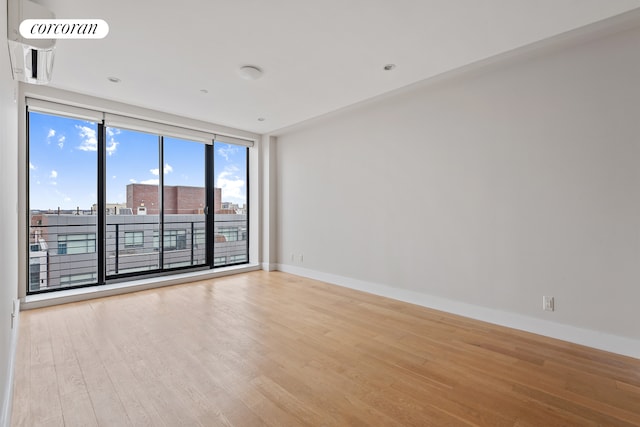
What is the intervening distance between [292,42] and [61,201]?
3.67 metres

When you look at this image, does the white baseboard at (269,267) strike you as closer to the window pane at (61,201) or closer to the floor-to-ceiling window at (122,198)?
the floor-to-ceiling window at (122,198)

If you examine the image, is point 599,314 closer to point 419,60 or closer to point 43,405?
point 419,60

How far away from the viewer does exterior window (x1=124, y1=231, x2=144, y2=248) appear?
4566mm

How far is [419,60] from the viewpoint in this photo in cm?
279

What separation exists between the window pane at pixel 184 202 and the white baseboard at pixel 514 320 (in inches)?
109

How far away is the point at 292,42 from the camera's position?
2.50 m

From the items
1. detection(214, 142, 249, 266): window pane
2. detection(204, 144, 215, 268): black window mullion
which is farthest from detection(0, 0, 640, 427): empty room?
detection(214, 142, 249, 266): window pane

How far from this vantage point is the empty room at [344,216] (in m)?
1.83

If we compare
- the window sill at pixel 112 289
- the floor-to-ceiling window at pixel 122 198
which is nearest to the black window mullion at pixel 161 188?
the floor-to-ceiling window at pixel 122 198

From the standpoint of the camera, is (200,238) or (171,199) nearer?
(171,199)

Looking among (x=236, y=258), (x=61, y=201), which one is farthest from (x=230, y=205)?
(x=61, y=201)

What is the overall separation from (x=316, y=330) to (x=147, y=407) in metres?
1.47

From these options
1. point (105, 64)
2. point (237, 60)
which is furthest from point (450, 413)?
point (105, 64)

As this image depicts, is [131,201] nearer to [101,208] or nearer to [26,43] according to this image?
[101,208]
